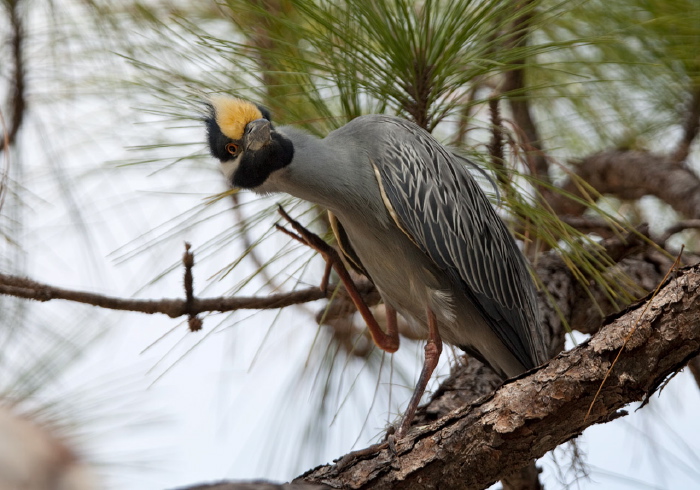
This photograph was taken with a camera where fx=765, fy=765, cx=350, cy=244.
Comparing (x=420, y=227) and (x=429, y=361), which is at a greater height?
(x=420, y=227)

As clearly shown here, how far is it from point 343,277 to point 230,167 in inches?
15.7

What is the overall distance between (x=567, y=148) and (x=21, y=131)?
A: 210 cm

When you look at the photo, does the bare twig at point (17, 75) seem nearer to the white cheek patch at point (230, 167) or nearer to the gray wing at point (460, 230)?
the white cheek patch at point (230, 167)

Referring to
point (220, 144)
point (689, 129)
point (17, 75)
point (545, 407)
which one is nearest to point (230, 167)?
point (220, 144)

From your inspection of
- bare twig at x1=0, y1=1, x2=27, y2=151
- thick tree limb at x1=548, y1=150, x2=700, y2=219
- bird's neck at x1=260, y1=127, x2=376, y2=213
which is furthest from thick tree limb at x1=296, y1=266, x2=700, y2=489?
bare twig at x1=0, y1=1, x2=27, y2=151

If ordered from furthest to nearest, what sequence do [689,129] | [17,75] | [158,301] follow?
[689,129] < [17,75] < [158,301]

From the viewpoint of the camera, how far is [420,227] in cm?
175

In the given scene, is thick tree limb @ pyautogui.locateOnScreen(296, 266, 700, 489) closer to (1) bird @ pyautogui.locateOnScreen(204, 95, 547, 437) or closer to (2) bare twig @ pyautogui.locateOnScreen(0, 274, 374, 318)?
(1) bird @ pyautogui.locateOnScreen(204, 95, 547, 437)

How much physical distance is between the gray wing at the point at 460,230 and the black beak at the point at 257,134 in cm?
29

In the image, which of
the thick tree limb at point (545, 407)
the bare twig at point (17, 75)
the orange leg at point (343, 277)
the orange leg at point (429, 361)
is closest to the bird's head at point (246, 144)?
the orange leg at point (343, 277)

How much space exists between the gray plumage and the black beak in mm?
75

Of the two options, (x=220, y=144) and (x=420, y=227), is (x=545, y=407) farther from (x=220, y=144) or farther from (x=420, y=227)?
(x=220, y=144)

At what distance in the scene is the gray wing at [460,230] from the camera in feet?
5.80

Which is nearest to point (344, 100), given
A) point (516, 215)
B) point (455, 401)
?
point (516, 215)
